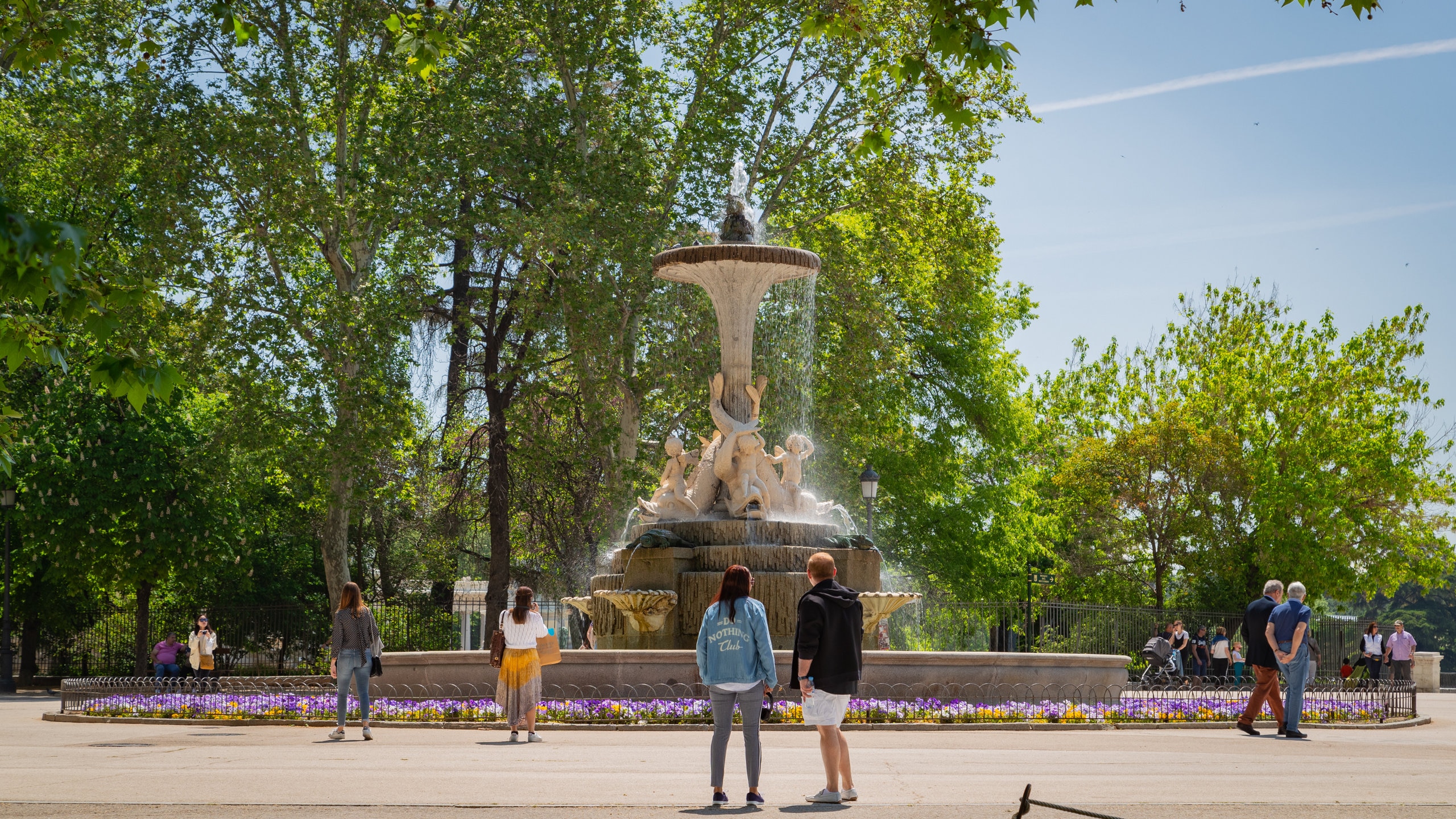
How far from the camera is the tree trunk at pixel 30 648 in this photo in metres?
29.7

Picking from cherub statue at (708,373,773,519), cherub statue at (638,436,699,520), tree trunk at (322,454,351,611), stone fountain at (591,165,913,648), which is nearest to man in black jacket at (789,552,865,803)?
stone fountain at (591,165,913,648)

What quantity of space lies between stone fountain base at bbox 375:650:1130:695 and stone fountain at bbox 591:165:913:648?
1.27m

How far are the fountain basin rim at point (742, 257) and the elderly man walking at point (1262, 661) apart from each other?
7.22 meters

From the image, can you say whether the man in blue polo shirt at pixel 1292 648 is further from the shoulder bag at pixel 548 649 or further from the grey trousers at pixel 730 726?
the grey trousers at pixel 730 726

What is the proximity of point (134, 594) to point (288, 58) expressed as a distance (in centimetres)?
1683

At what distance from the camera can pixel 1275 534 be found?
34.0m

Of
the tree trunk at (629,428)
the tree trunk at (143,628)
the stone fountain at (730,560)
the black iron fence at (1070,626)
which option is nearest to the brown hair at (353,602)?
the stone fountain at (730,560)

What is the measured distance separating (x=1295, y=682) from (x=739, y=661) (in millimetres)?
7790

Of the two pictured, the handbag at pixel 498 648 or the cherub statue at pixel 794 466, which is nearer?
the handbag at pixel 498 648

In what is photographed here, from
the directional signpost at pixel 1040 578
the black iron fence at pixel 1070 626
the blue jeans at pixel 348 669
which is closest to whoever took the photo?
the blue jeans at pixel 348 669

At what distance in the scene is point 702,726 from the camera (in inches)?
526

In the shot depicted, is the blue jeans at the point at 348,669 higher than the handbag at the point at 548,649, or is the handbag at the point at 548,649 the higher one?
the handbag at the point at 548,649

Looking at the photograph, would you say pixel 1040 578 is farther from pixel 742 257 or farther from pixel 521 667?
pixel 521 667

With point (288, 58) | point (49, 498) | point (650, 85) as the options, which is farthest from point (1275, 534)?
point (49, 498)
